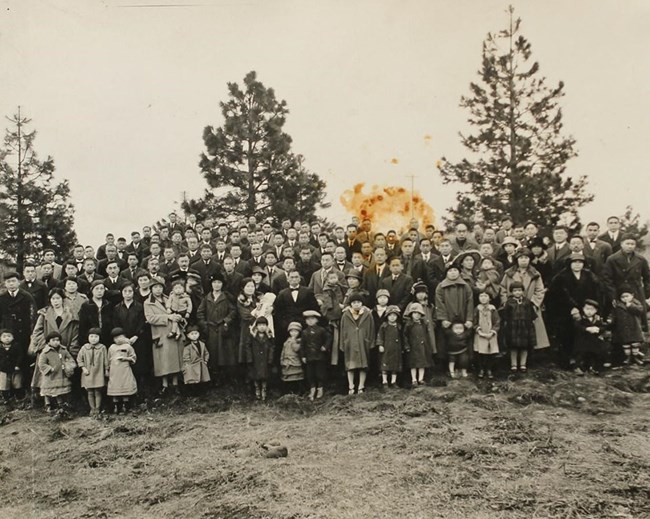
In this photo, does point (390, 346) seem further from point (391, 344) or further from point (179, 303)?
point (179, 303)

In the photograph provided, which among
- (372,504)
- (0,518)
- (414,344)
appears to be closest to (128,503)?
(0,518)

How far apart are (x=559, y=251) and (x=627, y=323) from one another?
58.9 inches

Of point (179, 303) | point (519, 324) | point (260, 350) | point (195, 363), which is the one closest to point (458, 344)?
point (519, 324)

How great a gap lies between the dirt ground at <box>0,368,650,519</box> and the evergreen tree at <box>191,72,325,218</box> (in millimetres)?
13531

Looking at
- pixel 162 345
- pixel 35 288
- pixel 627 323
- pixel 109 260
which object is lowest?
pixel 627 323

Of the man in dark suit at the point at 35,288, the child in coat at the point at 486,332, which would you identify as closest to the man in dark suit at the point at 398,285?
the child in coat at the point at 486,332

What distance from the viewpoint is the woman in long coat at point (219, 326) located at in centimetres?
916

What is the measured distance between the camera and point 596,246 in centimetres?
998

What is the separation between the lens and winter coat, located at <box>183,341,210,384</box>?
29.6 feet

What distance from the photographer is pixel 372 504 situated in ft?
17.3

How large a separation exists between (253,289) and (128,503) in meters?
3.95

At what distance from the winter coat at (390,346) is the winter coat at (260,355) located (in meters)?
1.63

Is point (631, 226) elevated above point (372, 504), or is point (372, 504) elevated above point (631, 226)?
point (631, 226)

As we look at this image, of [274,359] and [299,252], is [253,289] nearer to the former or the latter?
[274,359]
